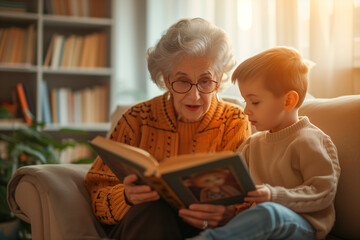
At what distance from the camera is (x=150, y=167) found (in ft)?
3.22

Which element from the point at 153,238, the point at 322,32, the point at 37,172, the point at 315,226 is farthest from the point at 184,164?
the point at 322,32

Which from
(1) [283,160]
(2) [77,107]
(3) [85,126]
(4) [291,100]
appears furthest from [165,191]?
(2) [77,107]

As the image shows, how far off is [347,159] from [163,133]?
0.68 meters

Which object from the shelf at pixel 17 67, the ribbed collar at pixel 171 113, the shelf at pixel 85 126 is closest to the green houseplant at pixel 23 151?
the shelf at pixel 85 126

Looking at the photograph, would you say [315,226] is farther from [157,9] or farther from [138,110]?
Answer: [157,9]

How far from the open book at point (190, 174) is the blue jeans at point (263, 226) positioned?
7cm

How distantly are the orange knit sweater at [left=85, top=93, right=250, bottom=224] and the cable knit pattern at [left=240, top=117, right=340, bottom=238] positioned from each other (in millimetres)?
149

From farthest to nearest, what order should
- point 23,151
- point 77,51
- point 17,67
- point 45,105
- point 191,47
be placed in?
point 77,51
point 45,105
point 17,67
point 23,151
point 191,47

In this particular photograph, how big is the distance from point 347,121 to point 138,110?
791 mm

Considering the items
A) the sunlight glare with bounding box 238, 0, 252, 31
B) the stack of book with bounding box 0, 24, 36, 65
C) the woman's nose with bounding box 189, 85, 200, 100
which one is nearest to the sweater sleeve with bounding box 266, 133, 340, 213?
the woman's nose with bounding box 189, 85, 200, 100

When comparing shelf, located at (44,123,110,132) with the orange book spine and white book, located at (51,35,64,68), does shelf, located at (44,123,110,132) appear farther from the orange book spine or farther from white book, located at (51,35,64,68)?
white book, located at (51,35,64,68)

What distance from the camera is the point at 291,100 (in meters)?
Result: 1.26

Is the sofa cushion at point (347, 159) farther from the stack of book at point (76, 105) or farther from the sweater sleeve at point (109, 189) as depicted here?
the stack of book at point (76, 105)

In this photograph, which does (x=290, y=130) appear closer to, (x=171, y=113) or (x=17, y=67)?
(x=171, y=113)
